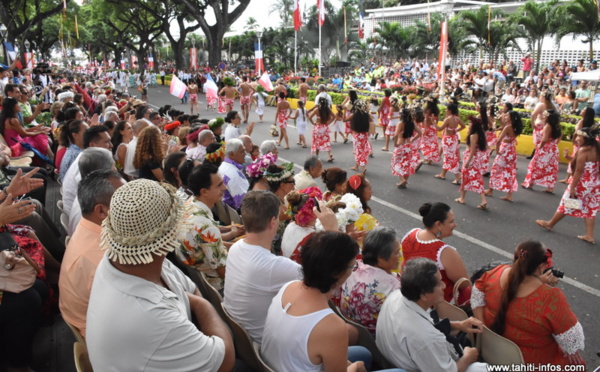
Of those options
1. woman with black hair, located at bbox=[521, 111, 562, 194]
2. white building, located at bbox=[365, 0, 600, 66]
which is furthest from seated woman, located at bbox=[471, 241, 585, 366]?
white building, located at bbox=[365, 0, 600, 66]

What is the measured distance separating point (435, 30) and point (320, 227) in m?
34.2

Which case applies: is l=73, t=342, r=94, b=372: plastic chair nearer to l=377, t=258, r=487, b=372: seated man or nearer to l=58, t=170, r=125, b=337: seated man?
l=58, t=170, r=125, b=337: seated man

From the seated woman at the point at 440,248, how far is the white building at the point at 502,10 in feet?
44.5

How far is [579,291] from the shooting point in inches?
195

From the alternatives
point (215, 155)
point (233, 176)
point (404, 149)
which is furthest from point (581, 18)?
point (233, 176)

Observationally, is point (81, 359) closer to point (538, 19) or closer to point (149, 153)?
point (149, 153)

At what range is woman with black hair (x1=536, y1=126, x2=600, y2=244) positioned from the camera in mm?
6250

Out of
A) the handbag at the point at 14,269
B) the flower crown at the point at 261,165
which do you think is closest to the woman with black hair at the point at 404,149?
the flower crown at the point at 261,165

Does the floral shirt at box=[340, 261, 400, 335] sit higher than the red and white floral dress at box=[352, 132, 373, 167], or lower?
lower

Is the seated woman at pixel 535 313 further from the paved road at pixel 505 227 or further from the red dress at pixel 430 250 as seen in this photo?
the paved road at pixel 505 227

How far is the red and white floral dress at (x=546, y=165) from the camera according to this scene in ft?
27.5

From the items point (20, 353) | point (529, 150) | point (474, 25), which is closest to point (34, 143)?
point (20, 353)

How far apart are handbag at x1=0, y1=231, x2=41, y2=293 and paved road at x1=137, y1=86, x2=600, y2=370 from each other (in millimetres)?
4372

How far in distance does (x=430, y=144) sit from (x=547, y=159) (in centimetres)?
271
